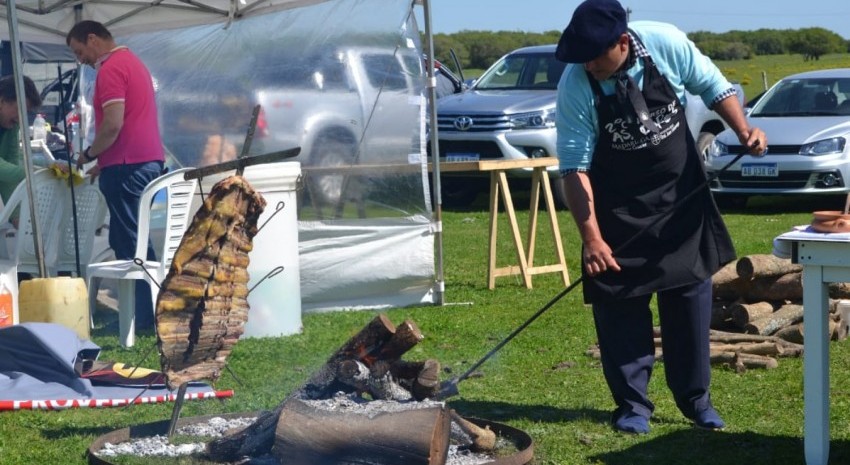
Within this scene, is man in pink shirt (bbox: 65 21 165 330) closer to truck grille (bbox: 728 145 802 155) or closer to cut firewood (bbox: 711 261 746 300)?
cut firewood (bbox: 711 261 746 300)

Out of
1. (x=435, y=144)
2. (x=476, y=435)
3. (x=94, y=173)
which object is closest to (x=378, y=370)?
(x=476, y=435)

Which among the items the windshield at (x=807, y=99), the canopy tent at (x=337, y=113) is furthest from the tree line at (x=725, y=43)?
the canopy tent at (x=337, y=113)

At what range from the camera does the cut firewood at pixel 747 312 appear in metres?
7.29

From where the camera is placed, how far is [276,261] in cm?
777

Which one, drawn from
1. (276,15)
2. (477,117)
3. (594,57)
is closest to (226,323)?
(594,57)

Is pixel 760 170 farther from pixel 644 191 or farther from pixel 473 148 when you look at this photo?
pixel 644 191

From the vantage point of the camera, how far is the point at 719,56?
153ft

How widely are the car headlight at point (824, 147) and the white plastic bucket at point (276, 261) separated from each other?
845 centimetres

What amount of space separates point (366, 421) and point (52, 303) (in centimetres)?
351

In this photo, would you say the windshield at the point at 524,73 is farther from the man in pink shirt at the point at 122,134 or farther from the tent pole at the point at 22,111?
the tent pole at the point at 22,111

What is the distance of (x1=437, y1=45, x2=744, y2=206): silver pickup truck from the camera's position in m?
14.8

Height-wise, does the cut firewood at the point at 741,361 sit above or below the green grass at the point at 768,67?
below

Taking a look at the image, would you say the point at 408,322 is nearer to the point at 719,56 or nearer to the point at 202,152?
the point at 202,152

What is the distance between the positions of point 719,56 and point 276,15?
1583 inches
